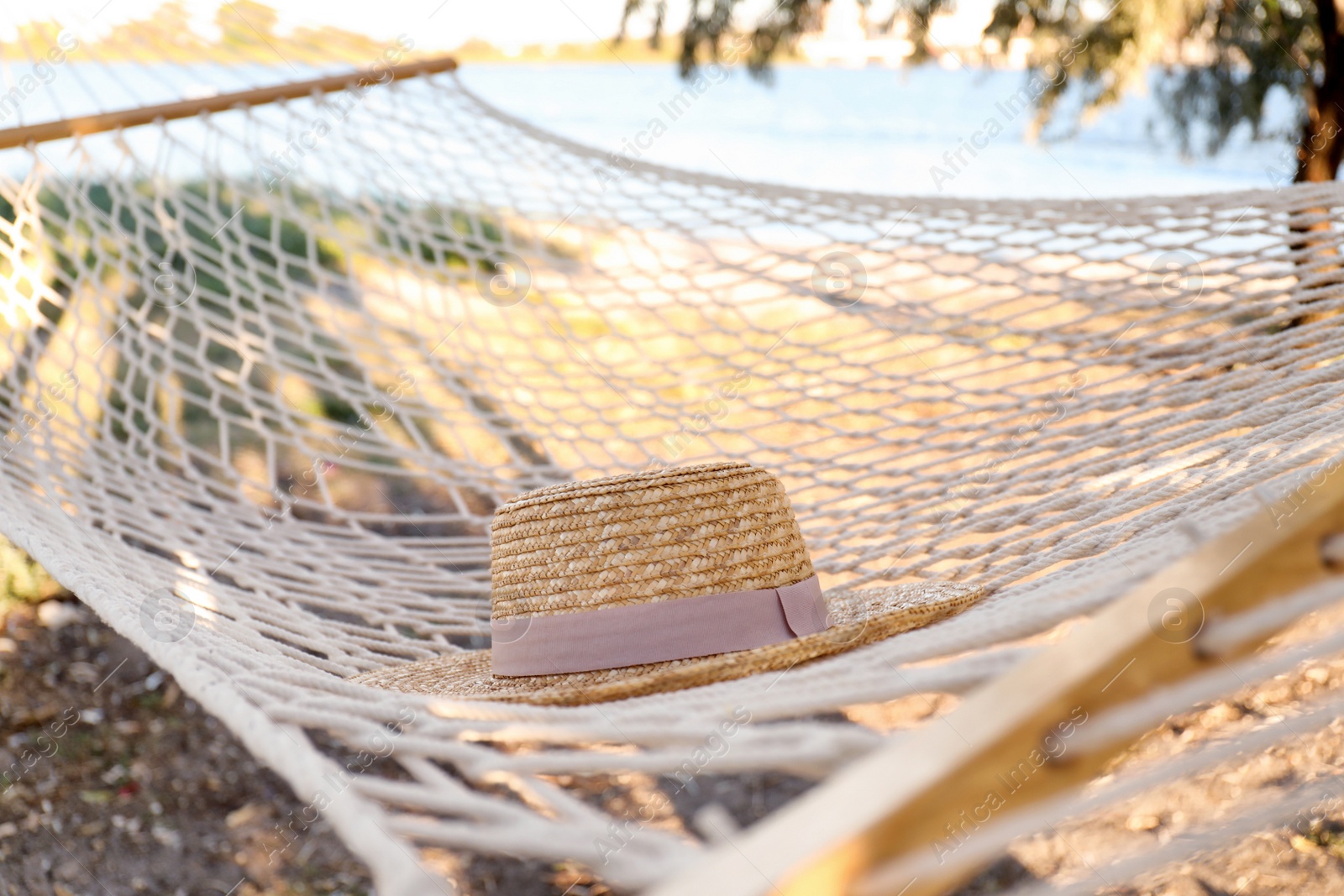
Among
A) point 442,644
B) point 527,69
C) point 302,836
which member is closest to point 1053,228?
point 442,644

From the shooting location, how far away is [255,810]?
1.62m

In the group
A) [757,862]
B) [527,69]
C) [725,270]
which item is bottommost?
[527,69]

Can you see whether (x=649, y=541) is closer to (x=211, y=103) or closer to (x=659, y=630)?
(x=659, y=630)

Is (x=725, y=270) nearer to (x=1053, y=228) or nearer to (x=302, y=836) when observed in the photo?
(x=1053, y=228)

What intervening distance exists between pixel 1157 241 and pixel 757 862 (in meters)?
1.39

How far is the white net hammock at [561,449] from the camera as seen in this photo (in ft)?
1.83

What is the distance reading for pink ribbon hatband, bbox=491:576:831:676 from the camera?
1.00m

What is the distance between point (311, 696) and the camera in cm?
70

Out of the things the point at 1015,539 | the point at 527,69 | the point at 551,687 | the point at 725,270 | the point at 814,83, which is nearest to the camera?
the point at 551,687
